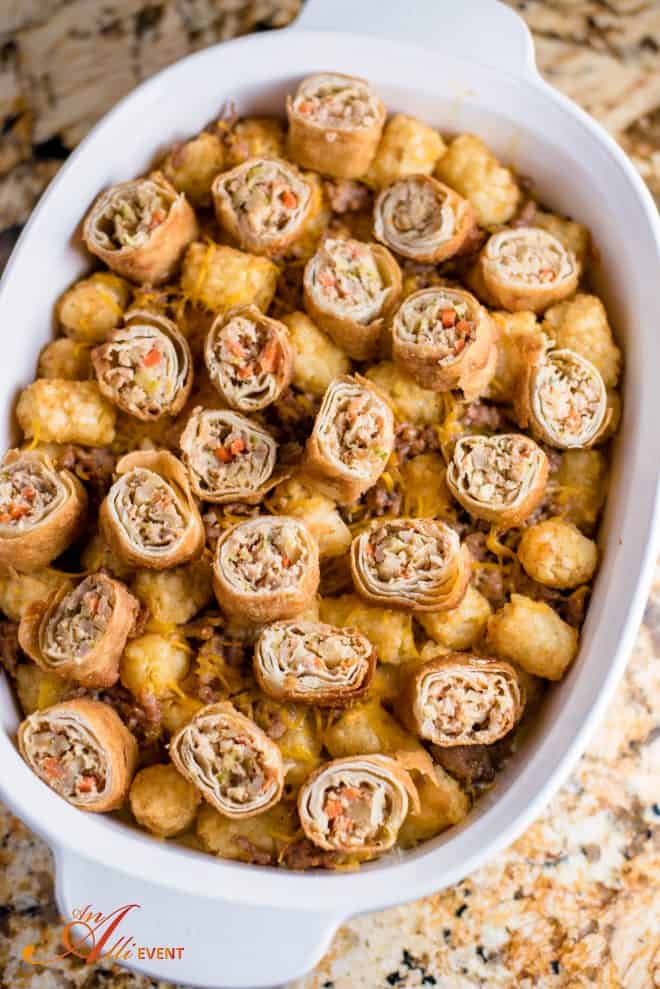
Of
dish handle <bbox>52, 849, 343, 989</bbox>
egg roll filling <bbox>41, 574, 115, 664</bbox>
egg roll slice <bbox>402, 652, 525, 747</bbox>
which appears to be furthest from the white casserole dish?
egg roll filling <bbox>41, 574, 115, 664</bbox>

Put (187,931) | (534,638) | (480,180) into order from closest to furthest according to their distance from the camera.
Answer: (187,931) < (534,638) < (480,180)

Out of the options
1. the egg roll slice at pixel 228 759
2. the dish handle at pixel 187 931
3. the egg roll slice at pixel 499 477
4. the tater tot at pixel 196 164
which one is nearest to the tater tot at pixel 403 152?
Answer: the tater tot at pixel 196 164

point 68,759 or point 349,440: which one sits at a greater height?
point 349,440

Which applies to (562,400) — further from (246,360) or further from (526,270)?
(246,360)

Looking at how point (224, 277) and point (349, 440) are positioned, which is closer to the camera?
point (349, 440)

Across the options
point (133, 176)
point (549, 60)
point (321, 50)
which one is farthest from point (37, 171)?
point (549, 60)
